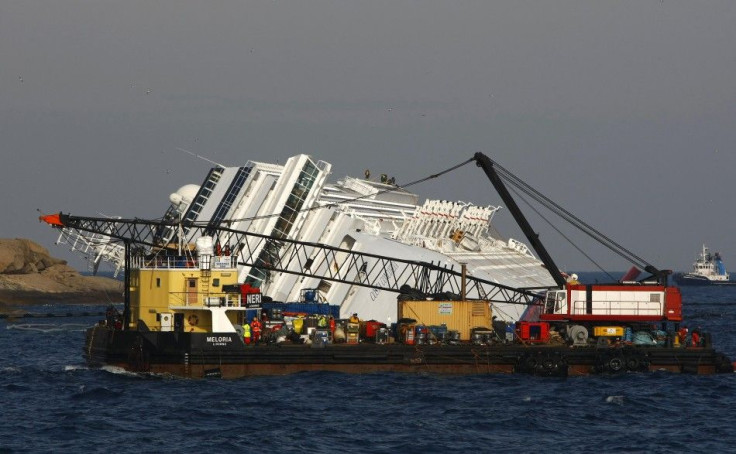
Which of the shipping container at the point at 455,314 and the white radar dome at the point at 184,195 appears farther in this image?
the white radar dome at the point at 184,195

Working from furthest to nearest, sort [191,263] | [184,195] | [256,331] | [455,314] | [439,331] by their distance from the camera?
[184,195], [455,314], [439,331], [191,263], [256,331]

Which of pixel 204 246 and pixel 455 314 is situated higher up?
pixel 204 246

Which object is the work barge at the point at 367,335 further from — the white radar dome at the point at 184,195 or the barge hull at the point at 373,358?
the white radar dome at the point at 184,195

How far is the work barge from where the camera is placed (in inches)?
2202

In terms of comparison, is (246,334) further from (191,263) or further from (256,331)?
(191,263)

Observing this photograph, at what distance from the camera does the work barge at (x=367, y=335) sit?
55.9 meters

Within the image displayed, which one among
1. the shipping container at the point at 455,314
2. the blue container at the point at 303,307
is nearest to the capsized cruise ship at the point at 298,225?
the blue container at the point at 303,307

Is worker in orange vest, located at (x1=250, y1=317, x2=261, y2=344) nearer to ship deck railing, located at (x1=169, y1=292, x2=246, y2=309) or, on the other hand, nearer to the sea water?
ship deck railing, located at (x1=169, y1=292, x2=246, y2=309)

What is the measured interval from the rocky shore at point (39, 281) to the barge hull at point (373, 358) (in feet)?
323

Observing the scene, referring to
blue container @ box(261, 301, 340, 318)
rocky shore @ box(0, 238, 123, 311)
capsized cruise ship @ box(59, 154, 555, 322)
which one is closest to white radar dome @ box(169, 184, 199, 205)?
capsized cruise ship @ box(59, 154, 555, 322)

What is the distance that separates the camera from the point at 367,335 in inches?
2372

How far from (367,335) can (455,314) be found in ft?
14.8

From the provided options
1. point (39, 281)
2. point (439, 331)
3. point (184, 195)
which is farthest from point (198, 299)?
point (39, 281)

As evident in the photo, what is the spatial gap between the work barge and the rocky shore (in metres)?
96.4
